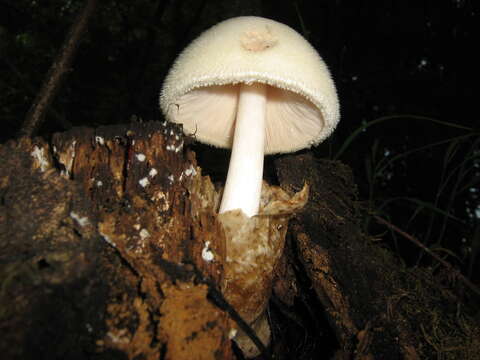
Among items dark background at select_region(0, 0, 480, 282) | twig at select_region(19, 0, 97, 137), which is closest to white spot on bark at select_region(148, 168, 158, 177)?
twig at select_region(19, 0, 97, 137)

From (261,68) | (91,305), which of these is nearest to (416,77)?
(261,68)

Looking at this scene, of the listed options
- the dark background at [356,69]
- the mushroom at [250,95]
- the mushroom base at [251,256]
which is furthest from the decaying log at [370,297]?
the dark background at [356,69]

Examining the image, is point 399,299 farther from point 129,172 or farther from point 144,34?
point 144,34

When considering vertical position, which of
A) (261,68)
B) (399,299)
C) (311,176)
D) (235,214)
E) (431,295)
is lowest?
(431,295)

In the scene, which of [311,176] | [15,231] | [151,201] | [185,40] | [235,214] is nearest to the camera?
[15,231]

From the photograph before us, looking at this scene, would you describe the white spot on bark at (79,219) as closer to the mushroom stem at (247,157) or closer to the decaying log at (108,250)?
the decaying log at (108,250)
